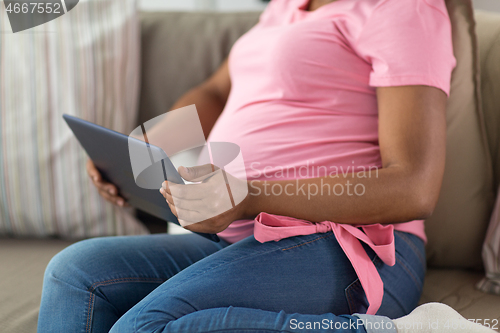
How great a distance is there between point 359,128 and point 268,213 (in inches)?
9.6

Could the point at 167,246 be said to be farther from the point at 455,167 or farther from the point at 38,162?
the point at 455,167

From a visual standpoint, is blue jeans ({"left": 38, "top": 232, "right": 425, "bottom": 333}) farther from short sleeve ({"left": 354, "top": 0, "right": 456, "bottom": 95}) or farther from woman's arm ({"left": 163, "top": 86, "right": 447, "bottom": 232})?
short sleeve ({"left": 354, "top": 0, "right": 456, "bottom": 95})

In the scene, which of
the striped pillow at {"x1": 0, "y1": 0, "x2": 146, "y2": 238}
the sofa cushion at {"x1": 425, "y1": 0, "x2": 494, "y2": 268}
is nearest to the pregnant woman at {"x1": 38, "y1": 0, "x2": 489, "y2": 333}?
the sofa cushion at {"x1": 425, "y1": 0, "x2": 494, "y2": 268}

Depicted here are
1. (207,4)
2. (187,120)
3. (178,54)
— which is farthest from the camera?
(207,4)

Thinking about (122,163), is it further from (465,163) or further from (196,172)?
(465,163)

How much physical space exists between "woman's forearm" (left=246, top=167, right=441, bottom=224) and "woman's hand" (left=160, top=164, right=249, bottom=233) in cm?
5

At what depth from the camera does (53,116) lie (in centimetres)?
100

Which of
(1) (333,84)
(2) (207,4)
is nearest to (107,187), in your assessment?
(1) (333,84)

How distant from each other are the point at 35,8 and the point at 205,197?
2.68 ft

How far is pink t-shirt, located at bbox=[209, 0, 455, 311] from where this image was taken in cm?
65

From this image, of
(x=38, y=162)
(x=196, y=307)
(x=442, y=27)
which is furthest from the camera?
(x=38, y=162)

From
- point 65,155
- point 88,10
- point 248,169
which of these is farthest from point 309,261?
point 88,10

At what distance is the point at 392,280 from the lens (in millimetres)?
631

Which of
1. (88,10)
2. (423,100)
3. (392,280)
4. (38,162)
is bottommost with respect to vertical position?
(392,280)
